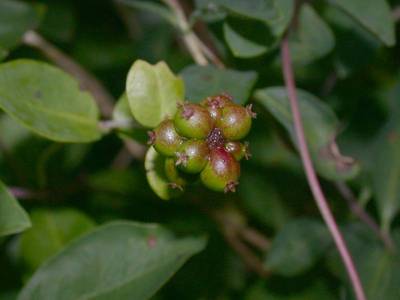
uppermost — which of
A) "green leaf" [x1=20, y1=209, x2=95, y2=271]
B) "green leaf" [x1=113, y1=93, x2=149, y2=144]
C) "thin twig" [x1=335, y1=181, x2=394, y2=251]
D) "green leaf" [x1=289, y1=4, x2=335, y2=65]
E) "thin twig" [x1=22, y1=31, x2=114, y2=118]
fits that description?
"green leaf" [x1=289, y1=4, x2=335, y2=65]

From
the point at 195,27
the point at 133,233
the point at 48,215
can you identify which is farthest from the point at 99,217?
the point at 195,27

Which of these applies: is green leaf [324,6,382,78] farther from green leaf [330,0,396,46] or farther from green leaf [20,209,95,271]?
green leaf [20,209,95,271]

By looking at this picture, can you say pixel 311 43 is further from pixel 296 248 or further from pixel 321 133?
pixel 296 248

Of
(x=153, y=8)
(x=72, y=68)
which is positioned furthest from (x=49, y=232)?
(x=153, y=8)

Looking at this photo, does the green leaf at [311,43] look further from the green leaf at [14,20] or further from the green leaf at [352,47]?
the green leaf at [14,20]

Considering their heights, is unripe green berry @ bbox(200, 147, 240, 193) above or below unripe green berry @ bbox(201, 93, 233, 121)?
below

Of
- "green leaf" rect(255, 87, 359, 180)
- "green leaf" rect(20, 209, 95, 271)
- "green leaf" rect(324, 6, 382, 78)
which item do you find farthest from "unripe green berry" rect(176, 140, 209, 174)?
"green leaf" rect(324, 6, 382, 78)
